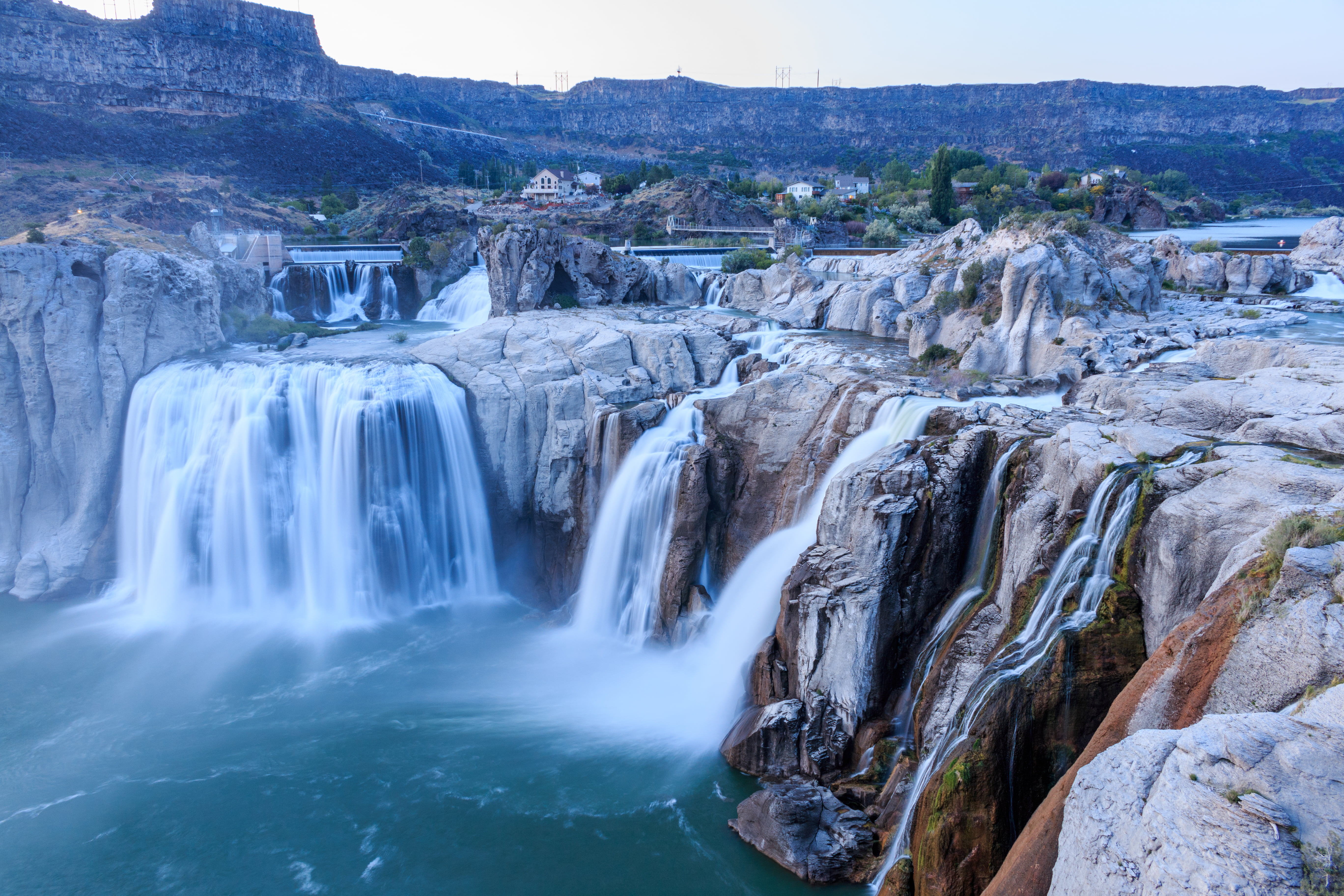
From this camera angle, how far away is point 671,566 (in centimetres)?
1742

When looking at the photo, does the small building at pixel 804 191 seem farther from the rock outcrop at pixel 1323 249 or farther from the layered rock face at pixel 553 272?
the rock outcrop at pixel 1323 249

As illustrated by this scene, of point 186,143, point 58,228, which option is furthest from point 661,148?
point 58,228

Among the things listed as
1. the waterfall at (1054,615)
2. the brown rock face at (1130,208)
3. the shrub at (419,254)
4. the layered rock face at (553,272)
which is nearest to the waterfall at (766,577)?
the waterfall at (1054,615)

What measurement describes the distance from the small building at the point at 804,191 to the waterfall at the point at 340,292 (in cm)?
4050

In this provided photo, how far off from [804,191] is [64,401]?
65.7 m

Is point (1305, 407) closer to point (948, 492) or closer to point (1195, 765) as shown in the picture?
point (948, 492)

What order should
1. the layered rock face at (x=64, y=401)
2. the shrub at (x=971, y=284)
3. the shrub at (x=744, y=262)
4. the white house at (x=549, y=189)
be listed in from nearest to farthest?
1. the layered rock face at (x=64, y=401)
2. the shrub at (x=971, y=284)
3. the shrub at (x=744, y=262)
4. the white house at (x=549, y=189)

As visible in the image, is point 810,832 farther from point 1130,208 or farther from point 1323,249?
point 1130,208

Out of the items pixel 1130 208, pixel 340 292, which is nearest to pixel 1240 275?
pixel 1130 208

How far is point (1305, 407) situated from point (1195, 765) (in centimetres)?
908

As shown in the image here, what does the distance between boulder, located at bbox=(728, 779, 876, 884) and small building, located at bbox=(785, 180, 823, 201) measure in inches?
2415

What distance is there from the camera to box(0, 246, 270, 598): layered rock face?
21250 mm

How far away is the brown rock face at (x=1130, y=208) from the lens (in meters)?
58.6

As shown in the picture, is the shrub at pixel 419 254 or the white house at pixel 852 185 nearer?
the shrub at pixel 419 254
